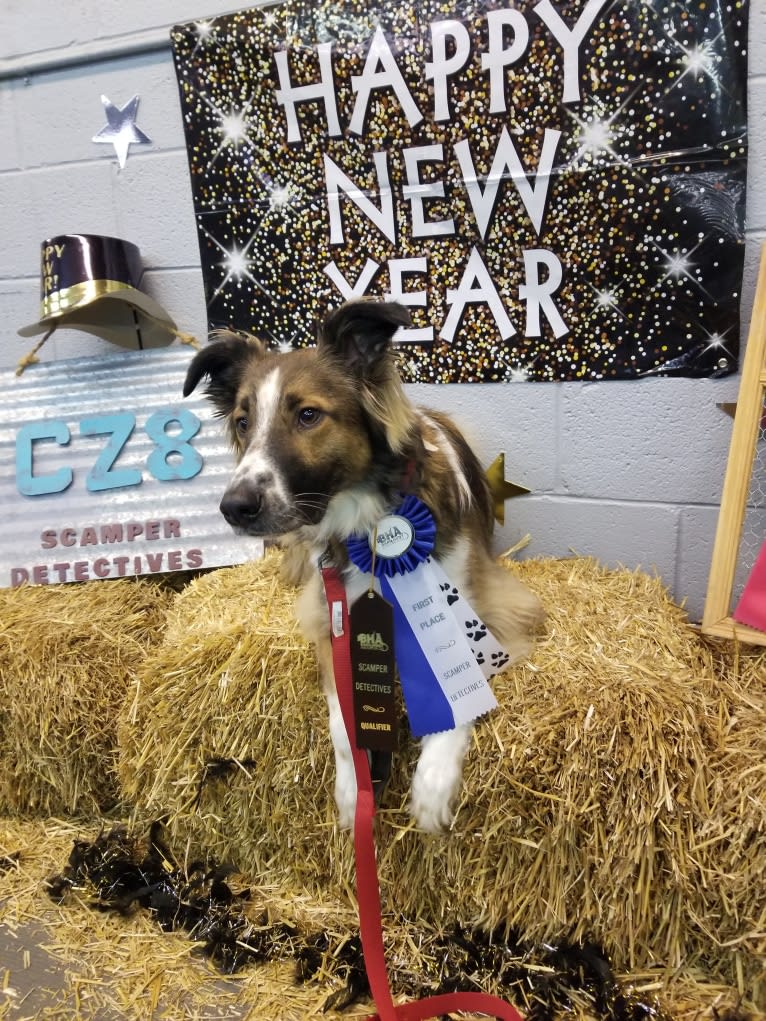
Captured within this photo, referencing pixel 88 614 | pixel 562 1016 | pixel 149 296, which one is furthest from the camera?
pixel 149 296

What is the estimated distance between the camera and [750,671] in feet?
5.53

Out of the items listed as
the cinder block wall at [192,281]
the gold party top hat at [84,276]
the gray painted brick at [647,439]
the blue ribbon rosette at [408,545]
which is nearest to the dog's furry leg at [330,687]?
the blue ribbon rosette at [408,545]

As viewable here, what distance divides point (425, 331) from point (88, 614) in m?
1.49

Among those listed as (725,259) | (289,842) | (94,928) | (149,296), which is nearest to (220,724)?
(289,842)

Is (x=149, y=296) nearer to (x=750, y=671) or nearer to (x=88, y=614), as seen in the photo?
(x=88, y=614)

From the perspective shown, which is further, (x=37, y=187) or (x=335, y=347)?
(x=37, y=187)

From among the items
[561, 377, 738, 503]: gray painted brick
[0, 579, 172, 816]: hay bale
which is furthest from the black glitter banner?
[0, 579, 172, 816]: hay bale

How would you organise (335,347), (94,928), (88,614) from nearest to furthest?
(335,347) → (94,928) → (88,614)

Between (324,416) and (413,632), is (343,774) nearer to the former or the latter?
(413,632)

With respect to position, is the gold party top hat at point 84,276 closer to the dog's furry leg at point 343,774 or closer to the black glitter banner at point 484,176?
the black glitter banner at point 484,176

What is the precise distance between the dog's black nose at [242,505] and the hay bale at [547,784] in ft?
1.63

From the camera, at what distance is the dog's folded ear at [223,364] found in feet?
5.39

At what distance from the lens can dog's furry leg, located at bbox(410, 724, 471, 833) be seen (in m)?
1.43

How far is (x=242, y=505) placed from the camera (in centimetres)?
135
